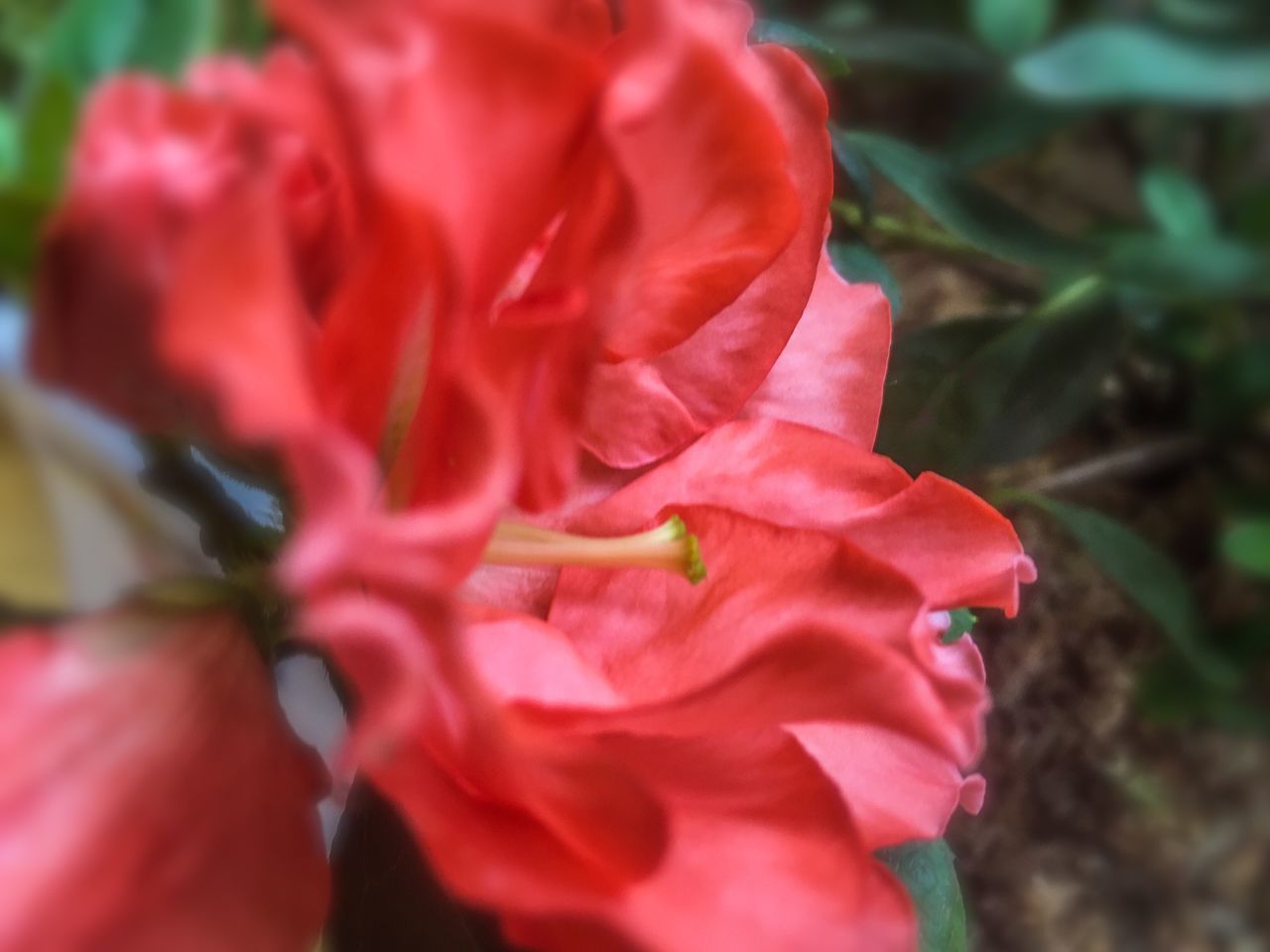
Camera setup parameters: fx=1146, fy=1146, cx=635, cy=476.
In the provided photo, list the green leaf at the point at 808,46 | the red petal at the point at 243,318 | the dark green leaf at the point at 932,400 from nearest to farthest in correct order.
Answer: the red petal at the point at 243,318 → the green leaf at the point at 808,46 → the dark green leaf at the point at 932,400

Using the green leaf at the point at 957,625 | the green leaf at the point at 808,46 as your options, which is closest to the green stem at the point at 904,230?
the green leaf at the point at 808,46

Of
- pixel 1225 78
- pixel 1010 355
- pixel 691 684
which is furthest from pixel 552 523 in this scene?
pixel 1225 78

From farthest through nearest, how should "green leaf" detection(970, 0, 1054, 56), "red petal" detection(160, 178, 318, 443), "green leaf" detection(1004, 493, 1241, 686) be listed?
"green leaf" detection(970, 0, 1054, 56)
"green leaf" detection(1004, 493, 1241, 686)
"red petal" detection(160, 178, 318, 443)

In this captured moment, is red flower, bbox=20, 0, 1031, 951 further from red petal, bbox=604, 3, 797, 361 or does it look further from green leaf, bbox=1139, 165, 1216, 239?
green leaf, bbox=1139, 165, 1216, 239

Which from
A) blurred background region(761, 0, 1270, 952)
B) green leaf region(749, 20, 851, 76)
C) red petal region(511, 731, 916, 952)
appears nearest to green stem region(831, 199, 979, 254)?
blurred background region(761, 0, 1270, 952)

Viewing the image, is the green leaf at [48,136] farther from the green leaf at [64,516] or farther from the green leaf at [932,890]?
the green leaf at [932,890]

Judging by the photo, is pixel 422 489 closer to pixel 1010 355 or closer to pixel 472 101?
pixel 472 101
